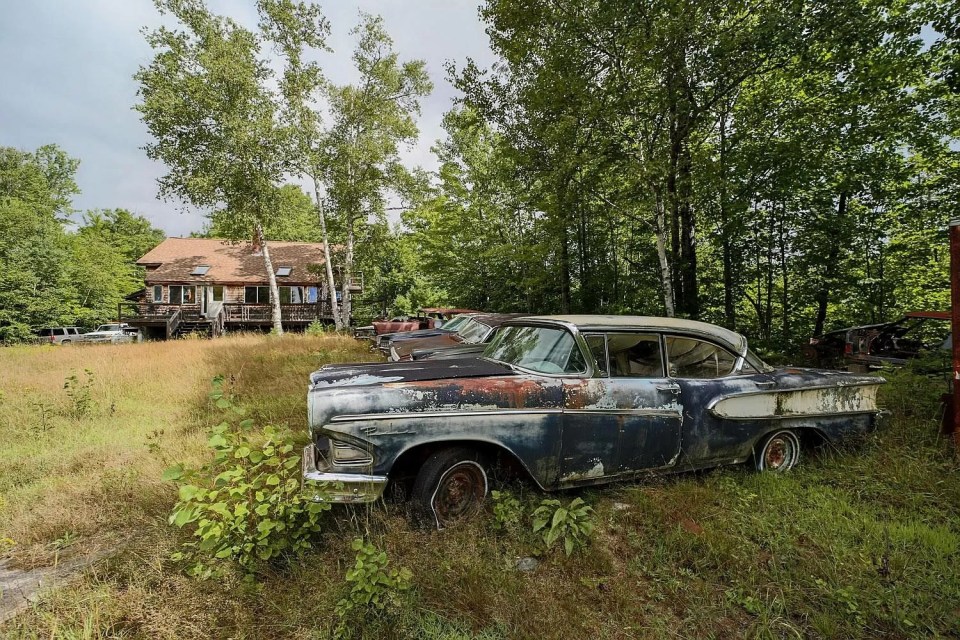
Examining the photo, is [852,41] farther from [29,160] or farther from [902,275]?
[29,160]

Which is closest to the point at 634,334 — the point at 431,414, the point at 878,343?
the point at 431,414

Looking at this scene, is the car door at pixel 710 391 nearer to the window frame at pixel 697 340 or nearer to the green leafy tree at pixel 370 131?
the window frame at pixel 697 340

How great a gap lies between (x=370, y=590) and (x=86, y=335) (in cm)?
3080

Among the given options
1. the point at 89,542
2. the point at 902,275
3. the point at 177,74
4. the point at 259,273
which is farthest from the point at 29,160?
the point at 902,275

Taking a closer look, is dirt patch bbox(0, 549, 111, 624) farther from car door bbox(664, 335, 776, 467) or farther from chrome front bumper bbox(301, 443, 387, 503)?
car door bbox(664, 335, 776, 467)

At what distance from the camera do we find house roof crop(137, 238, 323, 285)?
86.9ft

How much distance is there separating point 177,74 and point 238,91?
2564 mm

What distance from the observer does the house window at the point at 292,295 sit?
89.3 ft

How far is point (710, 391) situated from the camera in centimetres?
357

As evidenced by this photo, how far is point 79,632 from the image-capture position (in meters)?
2.10

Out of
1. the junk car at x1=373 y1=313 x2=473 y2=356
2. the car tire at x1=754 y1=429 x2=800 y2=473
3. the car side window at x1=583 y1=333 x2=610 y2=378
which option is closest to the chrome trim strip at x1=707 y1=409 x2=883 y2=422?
the car tire at x1=754 y1=429 x2=800 y2=473

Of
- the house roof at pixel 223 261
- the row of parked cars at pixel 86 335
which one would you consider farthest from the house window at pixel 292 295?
the row of parked cars at pixel 86 335

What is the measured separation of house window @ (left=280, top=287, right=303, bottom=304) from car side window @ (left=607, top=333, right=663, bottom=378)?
27.2 m

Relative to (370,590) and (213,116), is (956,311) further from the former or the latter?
(213,116)
